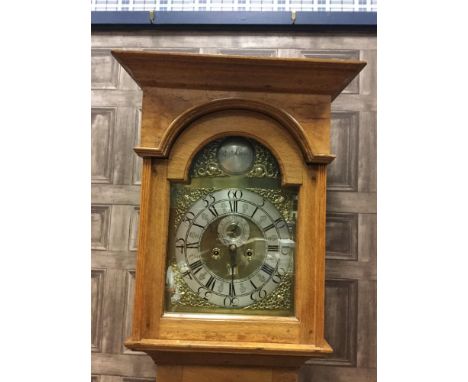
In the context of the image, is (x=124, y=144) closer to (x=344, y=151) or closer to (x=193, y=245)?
(x=193, y=245)

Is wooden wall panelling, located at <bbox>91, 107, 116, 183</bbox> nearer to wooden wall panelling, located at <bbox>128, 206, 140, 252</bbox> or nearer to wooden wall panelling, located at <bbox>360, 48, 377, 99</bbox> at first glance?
wooden wall panelling, located at <bbox>128, 206, 140, 252</bbox>

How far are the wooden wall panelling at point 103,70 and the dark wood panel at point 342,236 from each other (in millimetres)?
783

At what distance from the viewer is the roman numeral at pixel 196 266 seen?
1.00m

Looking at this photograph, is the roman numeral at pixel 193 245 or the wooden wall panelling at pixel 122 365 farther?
the wooden wall panelling at pixel 122 365

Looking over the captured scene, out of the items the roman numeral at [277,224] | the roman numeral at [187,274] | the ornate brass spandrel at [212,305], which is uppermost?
the roman numeral at [277,224]

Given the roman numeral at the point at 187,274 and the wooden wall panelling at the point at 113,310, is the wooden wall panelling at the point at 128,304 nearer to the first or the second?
the wooden wall panelling at the point at 113,310

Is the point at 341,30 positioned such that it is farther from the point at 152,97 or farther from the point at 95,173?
the point at 95,173

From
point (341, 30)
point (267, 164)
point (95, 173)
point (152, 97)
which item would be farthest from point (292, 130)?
point (95, 173)

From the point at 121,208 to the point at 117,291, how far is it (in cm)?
25

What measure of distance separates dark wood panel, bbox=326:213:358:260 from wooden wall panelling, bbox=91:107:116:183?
26.9 inches

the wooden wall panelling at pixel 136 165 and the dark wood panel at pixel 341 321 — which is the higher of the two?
the wooden wall panelling at pixel 136 165

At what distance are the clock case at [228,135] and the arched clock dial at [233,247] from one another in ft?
0.14

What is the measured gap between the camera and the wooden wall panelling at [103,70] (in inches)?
51.7

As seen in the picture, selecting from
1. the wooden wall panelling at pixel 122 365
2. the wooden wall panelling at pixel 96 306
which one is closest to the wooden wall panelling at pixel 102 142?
the wooden wall panelling at pixel 96 306
